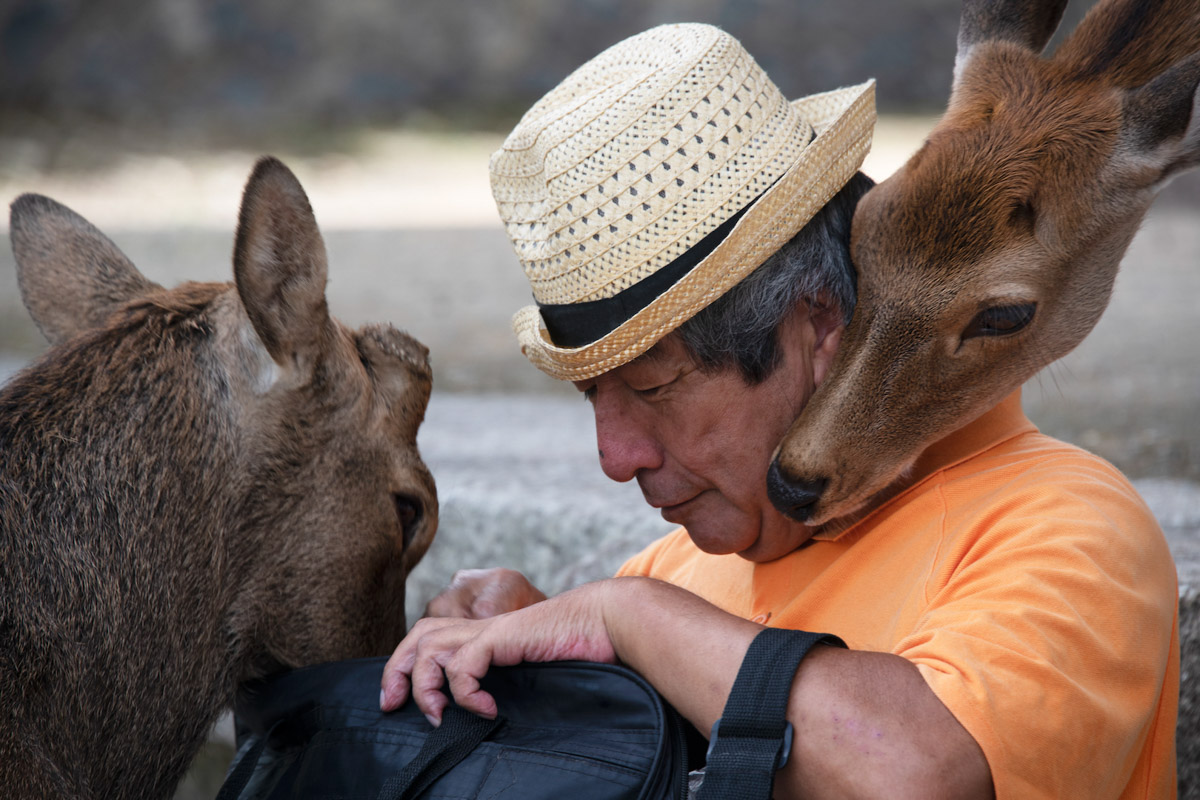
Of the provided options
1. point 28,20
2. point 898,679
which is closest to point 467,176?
point 28,20

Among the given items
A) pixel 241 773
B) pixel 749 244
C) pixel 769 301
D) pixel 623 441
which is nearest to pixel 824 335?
pixel 769 301

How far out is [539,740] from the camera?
1.84 meters

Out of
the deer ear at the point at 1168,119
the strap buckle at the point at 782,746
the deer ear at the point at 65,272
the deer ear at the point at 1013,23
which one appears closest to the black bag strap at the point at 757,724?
the strap buckle at the point at 782,746

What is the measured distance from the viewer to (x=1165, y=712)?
192 centimetres

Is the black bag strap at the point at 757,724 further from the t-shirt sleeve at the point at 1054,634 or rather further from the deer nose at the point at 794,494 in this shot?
the deer nose at the point at 794,494

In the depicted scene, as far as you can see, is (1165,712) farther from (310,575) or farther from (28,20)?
(28,20)

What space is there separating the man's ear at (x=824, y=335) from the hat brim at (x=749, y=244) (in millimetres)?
183

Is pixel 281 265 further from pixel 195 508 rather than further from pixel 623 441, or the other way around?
pixel 623 441

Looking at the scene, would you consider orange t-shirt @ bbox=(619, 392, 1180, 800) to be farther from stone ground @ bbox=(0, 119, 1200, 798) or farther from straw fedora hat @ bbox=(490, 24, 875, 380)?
straw fedora hat @ bbox=(490, 24, 875, 380)

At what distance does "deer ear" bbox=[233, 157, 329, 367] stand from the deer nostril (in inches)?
14.8

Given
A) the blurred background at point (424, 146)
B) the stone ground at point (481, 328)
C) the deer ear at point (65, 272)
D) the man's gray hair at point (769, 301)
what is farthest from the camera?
the blurred background at point (424, 146)

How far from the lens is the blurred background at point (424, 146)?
605 centimetres

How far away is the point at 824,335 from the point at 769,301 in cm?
19

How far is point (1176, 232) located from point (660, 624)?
1040cm
